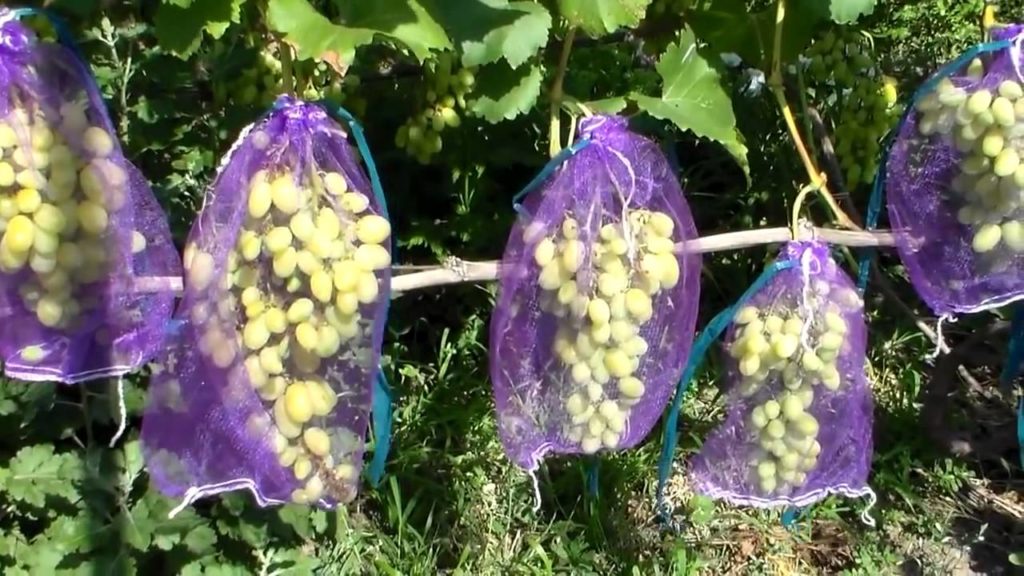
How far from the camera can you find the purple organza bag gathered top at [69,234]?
1220 mm

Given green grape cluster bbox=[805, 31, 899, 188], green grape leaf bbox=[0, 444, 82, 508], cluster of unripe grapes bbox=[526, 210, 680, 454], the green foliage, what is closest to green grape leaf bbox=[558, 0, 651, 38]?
the green foliage

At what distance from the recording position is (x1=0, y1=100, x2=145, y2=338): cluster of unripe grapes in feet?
3.98

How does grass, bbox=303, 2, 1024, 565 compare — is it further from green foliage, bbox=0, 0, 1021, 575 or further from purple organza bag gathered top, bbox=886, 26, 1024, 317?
purple organza bag gathered top, bbox=886, 26, 1024, 317

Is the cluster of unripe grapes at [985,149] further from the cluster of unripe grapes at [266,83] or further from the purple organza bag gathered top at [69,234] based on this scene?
the purple organza bag gathered top at [69,234]

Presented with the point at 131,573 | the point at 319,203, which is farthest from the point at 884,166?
the point at 131,573

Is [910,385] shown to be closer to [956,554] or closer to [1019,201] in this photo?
[956,554]

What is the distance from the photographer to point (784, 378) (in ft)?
5.22

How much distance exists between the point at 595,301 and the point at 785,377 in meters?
0.35

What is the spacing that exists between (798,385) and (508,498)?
79cm

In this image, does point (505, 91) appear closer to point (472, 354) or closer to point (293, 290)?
point (293, 290)

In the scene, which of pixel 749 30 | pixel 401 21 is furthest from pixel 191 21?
pixel 749 30

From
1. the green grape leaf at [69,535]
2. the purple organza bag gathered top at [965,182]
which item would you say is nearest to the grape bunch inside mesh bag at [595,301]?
the purple organza bag gathered top at [965,182]

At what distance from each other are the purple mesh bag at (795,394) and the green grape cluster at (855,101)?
0.42 m

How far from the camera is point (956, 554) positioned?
225 centimetres
